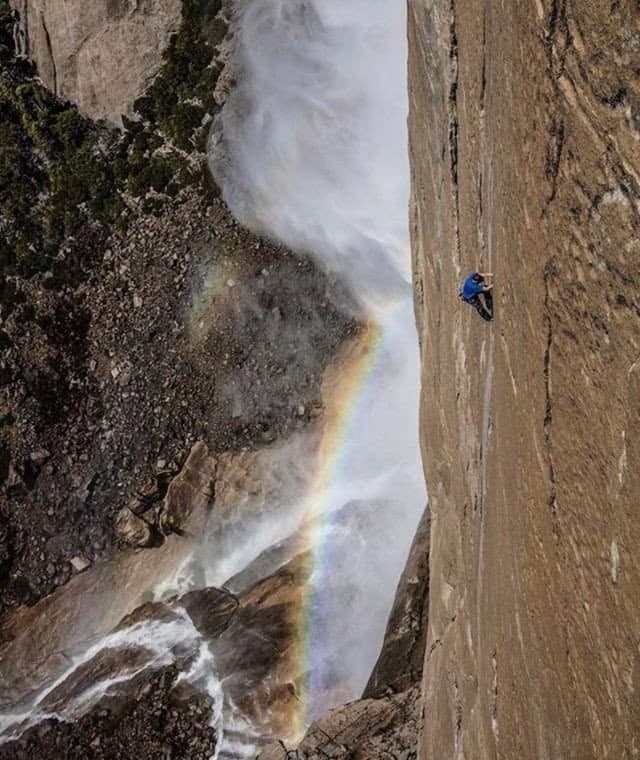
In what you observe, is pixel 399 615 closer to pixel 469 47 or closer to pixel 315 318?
pixel 315 318

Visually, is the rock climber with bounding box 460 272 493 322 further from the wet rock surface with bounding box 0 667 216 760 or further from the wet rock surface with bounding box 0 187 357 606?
the wet rock surface with bounding box 0 667 216 760

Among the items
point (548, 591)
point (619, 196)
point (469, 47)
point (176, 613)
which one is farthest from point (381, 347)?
point (619, 196)

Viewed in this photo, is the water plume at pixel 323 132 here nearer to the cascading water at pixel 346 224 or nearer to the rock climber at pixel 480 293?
the cascading water at pixel 346 224

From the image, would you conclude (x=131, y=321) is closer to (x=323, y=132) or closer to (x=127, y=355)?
(x=127, y=355)

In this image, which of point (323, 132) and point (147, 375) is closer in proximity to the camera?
point (323, 132)

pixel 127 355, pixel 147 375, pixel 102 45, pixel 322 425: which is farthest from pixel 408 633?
pixel 102 45

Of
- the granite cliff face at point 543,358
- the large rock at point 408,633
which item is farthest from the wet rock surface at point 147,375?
the granite cliff face at point 543,358

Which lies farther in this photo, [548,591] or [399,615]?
[399,615]

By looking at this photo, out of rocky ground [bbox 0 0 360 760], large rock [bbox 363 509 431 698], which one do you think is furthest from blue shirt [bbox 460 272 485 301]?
rocky ground [bbox 0 0 360 760]
